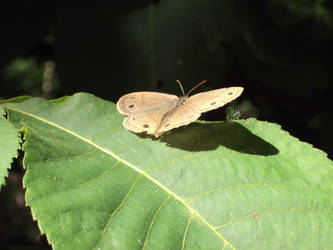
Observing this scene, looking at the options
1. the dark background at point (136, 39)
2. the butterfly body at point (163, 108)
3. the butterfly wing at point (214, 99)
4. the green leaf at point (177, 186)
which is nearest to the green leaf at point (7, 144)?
the green leaf at point (177, 186)

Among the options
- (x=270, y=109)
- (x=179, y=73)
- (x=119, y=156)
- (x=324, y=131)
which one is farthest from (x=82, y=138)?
(x=324, y=131)

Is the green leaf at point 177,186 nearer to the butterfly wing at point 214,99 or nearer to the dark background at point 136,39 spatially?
the butterfly wing at point 214,99

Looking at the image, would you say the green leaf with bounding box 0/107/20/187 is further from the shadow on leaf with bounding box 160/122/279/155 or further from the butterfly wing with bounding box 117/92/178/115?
the shadow on leaf with bounding box 160/122/279/155

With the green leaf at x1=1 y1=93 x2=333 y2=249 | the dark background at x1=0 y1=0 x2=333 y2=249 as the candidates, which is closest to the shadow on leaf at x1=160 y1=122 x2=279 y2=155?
the green leaf at x1=1 y1=93 x2=333 y2=249

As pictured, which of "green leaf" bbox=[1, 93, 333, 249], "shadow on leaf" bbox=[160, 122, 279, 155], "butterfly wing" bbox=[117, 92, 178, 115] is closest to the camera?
"green leaf" bbox=[1, 93, 333, 249]

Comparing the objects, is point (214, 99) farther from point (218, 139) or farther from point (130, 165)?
point (130, 165)

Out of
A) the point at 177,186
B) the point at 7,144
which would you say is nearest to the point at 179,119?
the point at 177,186
